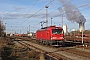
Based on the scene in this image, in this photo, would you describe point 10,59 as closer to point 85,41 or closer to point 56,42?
point 56,42

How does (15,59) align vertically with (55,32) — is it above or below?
below

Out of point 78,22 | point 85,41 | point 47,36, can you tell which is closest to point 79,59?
point 47,36

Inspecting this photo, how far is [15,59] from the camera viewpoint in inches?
710

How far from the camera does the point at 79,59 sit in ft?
60.8

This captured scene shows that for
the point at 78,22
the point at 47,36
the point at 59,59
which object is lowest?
the point at 59,59

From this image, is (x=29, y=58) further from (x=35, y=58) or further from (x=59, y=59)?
(x=59, y=59)

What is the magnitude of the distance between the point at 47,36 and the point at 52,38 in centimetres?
232

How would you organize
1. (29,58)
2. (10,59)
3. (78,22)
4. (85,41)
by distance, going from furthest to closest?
(78,22) → (85,41) → (29,58) → (10,59)

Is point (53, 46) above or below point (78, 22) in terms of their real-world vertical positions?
below

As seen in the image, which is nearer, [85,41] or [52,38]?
[52,38]

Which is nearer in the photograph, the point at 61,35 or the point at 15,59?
the point at 15,59

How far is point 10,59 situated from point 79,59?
5.77 metres

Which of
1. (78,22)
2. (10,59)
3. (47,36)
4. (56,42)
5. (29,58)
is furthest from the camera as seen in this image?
(78,22)

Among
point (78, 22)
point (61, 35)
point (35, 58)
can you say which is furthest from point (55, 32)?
point (78, 22)
